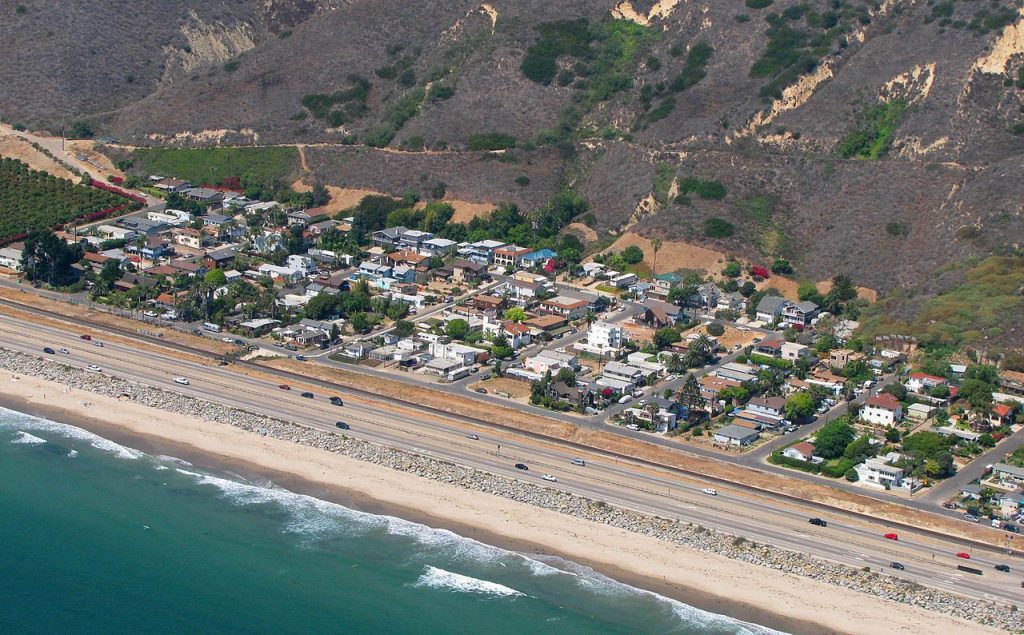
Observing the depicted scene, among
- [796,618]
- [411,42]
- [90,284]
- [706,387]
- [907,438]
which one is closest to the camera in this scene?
[796,618]

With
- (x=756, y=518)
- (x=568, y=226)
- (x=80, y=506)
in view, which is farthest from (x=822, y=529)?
(x=568, y=226)

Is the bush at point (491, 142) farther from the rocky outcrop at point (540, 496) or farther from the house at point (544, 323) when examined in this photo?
the rocky outcrop at point (540, 496)

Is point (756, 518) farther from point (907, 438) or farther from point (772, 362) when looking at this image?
point (772, 362)

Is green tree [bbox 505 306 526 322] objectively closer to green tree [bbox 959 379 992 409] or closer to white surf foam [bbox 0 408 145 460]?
green tree [bbox 959 379 992 409]

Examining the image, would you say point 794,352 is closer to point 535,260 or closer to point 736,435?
point 736,435

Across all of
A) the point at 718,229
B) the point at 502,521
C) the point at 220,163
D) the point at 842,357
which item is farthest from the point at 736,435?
the point at 220,163

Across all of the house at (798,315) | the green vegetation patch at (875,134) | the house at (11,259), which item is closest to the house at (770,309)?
the house at (798,315)
